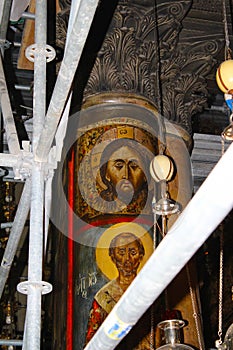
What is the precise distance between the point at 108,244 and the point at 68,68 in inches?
117

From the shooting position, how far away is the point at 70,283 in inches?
245

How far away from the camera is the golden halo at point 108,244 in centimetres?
608

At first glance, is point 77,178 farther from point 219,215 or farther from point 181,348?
point 219,215

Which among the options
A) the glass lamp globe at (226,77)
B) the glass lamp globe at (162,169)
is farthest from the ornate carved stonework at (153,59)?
the glass lamp globe at (226,77)

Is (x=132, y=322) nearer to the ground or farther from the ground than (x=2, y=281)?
nearer to the ground

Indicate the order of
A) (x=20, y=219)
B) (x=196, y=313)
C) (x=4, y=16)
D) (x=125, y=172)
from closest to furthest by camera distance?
1. (x=20, y=219)
2. (x=4, y=16)
3. (x=196, y=313)
4. (x=125, y=172)

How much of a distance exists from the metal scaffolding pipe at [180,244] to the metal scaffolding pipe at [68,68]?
1099 mm

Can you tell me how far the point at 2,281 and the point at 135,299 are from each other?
2.46 m

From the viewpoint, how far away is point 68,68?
3.31 m

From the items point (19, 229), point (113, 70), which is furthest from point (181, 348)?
point (113, 70)

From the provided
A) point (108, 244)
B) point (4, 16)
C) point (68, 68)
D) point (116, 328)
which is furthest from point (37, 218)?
point (108, 244)

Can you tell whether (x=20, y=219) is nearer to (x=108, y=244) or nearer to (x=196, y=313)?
(x=108, y=244)

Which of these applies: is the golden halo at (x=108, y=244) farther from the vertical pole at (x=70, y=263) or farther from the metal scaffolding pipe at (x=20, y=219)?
the metal scaffolding pipe at (x=20, y=219)

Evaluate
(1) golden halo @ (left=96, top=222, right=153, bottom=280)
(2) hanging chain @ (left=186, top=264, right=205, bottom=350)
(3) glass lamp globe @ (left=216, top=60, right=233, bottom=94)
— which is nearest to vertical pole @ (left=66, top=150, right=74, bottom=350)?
(1) golden halo @ (left=96, top=222, right=153, bottom=280)
